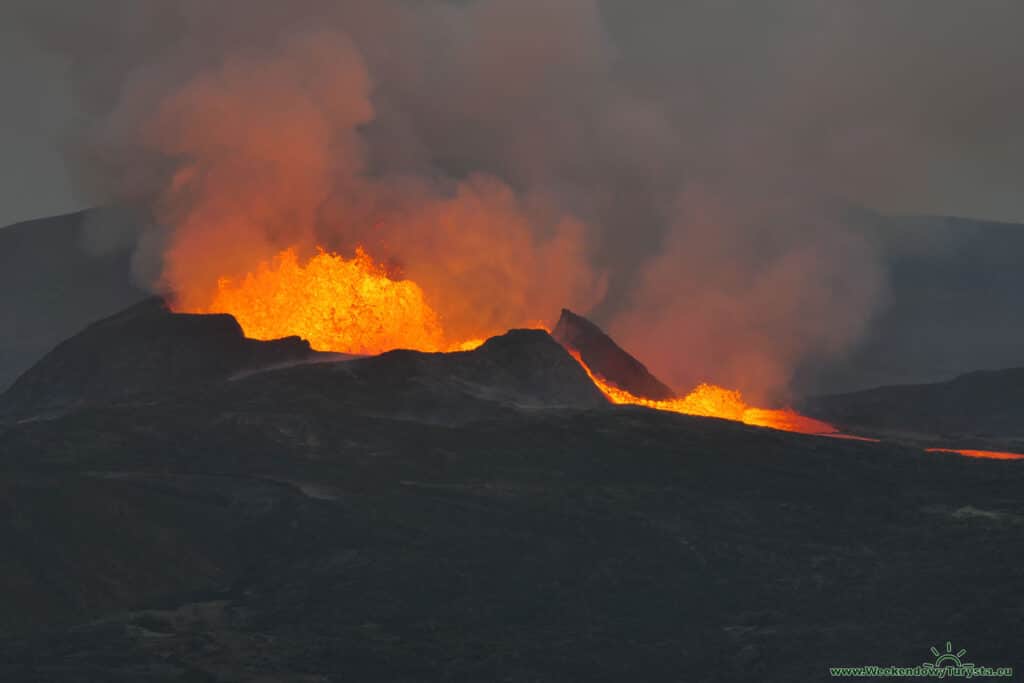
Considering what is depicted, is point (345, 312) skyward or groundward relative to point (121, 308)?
groundward

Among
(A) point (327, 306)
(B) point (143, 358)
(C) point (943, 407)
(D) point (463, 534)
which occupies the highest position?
(C) point (943, 407)

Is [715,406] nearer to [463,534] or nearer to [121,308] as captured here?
[463,534]

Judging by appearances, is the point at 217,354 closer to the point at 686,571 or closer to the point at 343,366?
the point at 343,366

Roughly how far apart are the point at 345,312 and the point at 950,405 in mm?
53796

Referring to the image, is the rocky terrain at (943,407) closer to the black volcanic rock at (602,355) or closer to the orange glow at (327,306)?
the black volcanic rock at (602,355)

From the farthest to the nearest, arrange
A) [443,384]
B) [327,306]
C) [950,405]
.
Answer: [950,405] < [327,306] < [443,384]

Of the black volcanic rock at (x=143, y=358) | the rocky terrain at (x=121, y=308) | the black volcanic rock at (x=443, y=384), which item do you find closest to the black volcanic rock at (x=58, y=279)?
the rocky terrain at (x=121, y=308)

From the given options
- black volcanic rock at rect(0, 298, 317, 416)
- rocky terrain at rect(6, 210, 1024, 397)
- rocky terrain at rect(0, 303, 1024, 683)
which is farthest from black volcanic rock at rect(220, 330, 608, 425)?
rocky terrain at rect(6, 210, 1024, 397)

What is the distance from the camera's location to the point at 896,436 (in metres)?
89.9

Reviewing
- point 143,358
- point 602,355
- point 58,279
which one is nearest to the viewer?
point 143,358

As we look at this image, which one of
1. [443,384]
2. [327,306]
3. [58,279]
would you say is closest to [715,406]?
[443,384]

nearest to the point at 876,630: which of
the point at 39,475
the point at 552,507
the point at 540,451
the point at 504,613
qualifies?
the point at 504,613

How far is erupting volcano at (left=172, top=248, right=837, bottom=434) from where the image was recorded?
8869 cm

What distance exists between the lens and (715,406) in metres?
92.4
